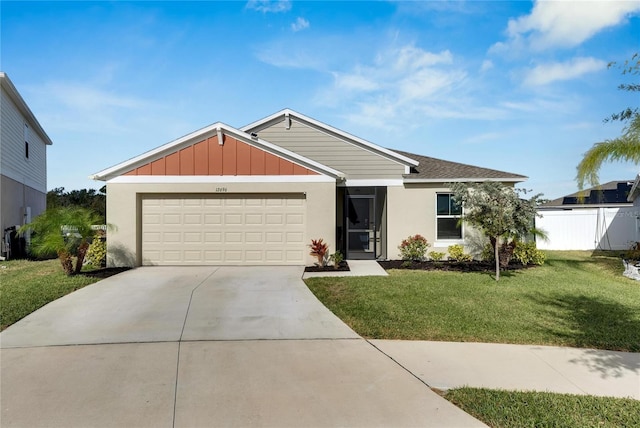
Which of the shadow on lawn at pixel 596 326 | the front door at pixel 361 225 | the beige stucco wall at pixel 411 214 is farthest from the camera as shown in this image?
the front door at pixel 361 225

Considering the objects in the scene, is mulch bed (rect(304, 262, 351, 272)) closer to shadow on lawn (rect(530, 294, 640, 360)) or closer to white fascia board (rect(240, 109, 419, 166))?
white fascia board (rect(240, 109, 419, 166))

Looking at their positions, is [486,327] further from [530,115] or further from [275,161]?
[530,115]

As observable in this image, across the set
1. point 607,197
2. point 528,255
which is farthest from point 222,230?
point 607,197

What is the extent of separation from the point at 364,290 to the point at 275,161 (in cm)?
551

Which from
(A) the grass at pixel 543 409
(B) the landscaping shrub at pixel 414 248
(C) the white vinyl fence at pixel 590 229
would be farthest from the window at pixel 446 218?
(A) the grass at pixel 543 409

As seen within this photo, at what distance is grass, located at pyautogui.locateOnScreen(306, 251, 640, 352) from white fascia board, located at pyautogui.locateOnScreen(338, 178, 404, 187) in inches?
145

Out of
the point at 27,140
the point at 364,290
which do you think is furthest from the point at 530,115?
the point at 27,140

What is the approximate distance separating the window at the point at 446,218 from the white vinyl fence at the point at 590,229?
7.31m

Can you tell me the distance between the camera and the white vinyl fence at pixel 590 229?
57.3ft

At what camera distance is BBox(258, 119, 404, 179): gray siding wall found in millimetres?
13242

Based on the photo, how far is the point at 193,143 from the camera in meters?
11.5

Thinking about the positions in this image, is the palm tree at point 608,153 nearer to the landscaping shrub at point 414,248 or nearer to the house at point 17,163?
the landscaping shrub at point 414,248

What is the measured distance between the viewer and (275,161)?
11.6 m

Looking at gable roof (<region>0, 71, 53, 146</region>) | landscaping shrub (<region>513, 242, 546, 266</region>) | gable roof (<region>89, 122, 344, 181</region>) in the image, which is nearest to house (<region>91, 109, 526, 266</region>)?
gable roof (<region>89, 122, 344, 181</region>)
